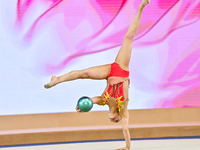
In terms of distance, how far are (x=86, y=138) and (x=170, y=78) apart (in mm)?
1885

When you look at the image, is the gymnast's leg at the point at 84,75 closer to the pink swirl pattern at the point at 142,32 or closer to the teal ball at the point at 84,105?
the teal ball at the point at 84,105

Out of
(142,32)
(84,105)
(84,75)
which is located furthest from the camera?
(142,32)

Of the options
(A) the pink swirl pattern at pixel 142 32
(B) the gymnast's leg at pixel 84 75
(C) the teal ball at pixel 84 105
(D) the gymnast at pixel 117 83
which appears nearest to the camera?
(C) the teal ball at pixel 84 105

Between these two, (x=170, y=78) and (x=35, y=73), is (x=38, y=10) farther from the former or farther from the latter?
(x=170, y=78)

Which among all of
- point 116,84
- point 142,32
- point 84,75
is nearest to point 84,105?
point 84,75

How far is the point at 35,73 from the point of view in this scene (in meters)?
5.70

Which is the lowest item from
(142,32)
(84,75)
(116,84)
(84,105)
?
(84,105)

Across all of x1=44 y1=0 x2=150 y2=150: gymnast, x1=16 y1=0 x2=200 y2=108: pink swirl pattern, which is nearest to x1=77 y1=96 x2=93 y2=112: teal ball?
x1=44 y1=0 x2=150 y2=150: gymnast

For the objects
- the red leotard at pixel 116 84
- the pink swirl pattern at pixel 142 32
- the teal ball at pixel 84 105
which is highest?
the pink swirl pattern at pixel 142 32

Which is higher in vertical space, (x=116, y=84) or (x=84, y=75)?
(x=84, y=75)

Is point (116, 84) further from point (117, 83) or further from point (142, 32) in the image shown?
point (142, 32)

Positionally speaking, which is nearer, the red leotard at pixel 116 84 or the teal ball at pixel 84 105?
the teal ball at pixel 84 105

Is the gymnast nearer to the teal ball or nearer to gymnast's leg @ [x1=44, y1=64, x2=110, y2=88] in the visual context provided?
gymnast's leg @ [x1=44, y1=64, x2=110, y2=88]

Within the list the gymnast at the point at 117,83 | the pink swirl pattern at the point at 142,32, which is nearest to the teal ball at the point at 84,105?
the gymnast at the point at 117,83
